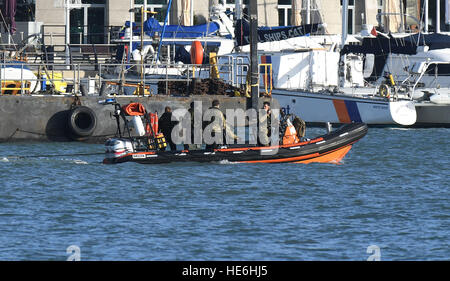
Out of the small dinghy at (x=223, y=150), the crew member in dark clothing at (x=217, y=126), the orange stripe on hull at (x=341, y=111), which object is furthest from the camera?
the orange stripe on hull at (x=341, y=111)

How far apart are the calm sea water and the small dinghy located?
252 mm

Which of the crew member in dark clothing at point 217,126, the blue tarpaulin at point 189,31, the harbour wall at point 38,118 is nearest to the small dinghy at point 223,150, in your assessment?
the crew member in dark clothing at point 217,126

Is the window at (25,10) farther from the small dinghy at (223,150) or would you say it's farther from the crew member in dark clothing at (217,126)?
the crew member in dark clothing at (217,126)

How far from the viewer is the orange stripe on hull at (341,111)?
3409 cm

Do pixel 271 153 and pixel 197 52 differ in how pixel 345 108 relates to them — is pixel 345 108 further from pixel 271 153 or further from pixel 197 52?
pixel 271 153

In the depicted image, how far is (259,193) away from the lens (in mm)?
18312

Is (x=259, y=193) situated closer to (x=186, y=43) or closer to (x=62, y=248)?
(x=62, y=248)

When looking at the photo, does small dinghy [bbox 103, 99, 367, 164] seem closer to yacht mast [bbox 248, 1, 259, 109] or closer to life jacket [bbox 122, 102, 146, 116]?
life jacket [bbox 122, 102, 146, 116]

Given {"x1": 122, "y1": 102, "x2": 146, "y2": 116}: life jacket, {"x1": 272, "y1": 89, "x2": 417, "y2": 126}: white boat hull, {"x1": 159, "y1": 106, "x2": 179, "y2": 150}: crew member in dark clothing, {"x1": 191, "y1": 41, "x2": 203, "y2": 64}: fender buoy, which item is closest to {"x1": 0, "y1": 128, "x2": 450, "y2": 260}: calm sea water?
{"x1": 159, "y1": 106, "x2": 179, "y2": 150}: crew member in dark clothing

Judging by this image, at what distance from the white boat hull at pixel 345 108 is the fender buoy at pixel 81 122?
9.33 meters

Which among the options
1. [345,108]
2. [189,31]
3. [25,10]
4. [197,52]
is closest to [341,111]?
[345,108]

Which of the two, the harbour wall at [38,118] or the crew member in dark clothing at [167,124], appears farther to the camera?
the harbour wall at [38,118]

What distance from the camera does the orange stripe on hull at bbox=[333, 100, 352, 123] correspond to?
34.1 meters
